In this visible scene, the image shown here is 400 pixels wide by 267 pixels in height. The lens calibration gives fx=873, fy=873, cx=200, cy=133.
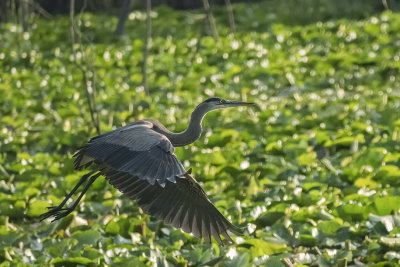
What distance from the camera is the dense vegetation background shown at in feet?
15.7

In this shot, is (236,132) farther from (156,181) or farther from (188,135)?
(156,181)

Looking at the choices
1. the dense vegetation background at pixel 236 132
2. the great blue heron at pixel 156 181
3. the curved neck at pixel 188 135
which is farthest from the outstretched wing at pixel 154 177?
the dense vegetation background at pixel 236 132

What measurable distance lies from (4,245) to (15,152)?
1993 millimetres

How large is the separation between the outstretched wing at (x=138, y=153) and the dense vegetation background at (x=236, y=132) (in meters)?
0.59

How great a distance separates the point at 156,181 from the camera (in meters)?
4.07

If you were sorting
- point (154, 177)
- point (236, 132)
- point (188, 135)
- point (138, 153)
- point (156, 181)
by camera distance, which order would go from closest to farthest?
point (154, 177) → point (138, 153) → point (156, 181) → point (188, 135) → point (236, 132)

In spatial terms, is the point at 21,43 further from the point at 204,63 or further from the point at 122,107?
the point at 122,107

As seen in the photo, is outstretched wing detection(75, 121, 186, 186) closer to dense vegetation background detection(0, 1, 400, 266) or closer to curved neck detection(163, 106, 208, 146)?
curved neck detection(163, 106, 208, 146)

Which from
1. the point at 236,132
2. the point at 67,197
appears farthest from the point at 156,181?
the point at 236,132

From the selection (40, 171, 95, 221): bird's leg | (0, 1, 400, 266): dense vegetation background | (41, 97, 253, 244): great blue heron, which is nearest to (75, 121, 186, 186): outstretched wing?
(41, 97, 253, 244): great blue heron

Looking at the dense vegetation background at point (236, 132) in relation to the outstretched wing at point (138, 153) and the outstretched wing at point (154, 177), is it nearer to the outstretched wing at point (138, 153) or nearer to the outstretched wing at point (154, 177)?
the outstretched wing at point (154, 177)

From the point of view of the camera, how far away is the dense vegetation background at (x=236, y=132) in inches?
188

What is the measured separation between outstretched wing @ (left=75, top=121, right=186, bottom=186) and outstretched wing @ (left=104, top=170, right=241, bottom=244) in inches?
7.2

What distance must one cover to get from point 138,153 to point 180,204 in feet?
1.67
